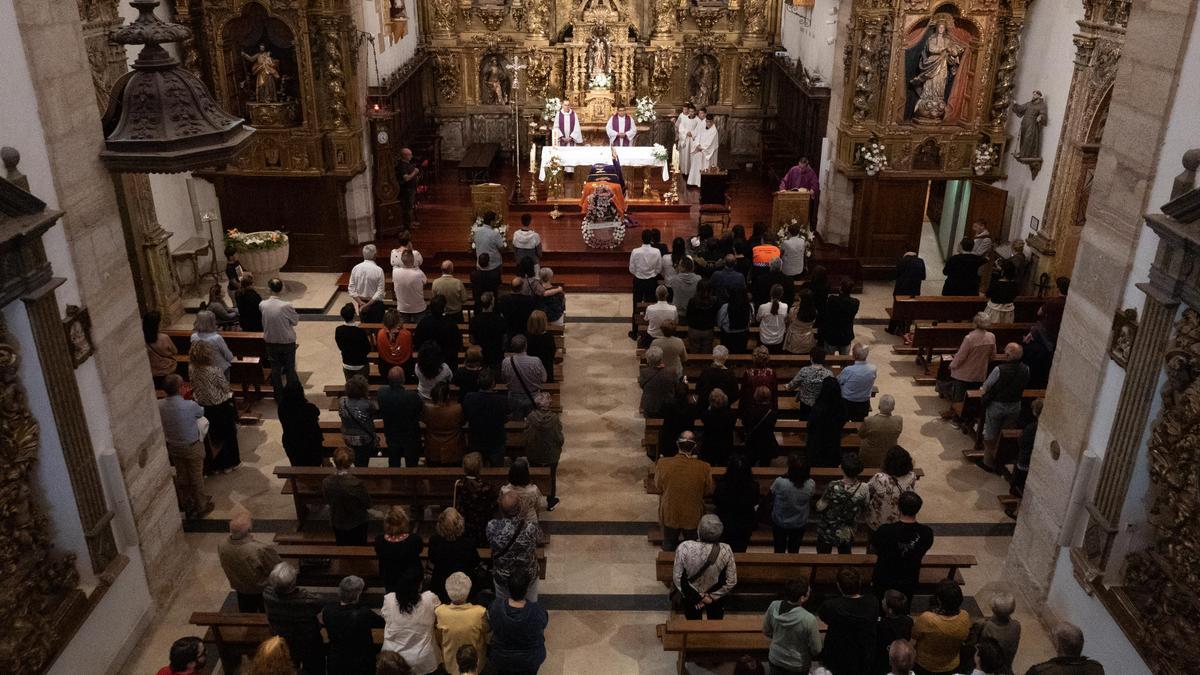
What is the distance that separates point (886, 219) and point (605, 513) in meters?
8.95

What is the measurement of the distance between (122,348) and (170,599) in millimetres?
2324

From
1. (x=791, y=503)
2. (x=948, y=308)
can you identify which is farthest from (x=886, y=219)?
(x=791, y=503)

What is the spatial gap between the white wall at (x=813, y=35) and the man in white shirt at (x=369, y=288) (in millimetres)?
9791

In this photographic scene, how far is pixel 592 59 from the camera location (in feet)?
70.3

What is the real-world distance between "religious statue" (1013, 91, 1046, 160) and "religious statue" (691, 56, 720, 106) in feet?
29.3

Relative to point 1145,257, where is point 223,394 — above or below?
below

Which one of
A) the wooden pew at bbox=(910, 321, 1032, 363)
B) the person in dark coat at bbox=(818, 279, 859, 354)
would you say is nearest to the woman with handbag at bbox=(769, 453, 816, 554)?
the person in dark coat at bbox=(818, 279, 859, 354)

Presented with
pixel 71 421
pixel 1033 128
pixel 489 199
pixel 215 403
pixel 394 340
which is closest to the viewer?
pixel 71 421

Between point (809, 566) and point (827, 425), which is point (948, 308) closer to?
Result: point (827, 425)

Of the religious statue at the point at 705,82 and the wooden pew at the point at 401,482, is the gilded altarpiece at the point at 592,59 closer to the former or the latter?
the religious statue at the point at 705,82

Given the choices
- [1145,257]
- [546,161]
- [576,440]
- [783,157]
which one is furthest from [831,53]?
[1145,257]

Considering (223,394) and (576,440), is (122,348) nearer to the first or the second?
(223,394)

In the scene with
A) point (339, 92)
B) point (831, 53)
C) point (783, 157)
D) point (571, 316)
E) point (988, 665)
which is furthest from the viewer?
point (783, 157)

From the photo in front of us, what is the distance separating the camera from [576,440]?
10.9m
